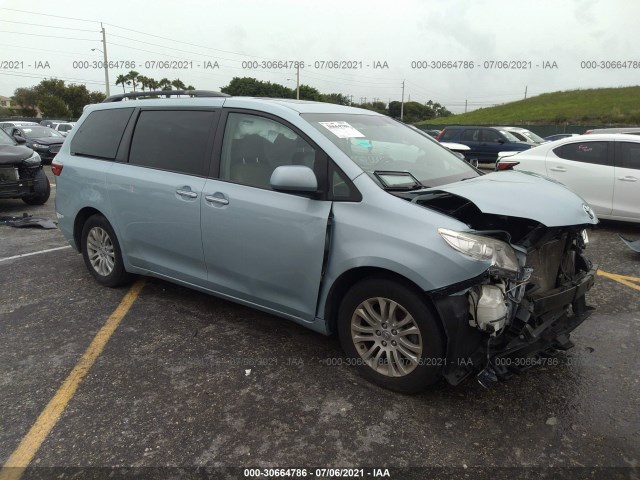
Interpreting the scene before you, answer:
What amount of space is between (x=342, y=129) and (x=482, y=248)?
1341 millimetres

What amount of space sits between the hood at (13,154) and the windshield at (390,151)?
690 cm

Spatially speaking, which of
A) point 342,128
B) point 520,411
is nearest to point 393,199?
point 342,128

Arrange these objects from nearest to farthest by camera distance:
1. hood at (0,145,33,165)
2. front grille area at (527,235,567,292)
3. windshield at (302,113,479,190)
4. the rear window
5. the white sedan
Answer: front grille area at (527,235,567,292) → windshield at (302,113,479,190) → the white sedan → hood at (0,145,33,165) → the rear window

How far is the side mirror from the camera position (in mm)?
2930

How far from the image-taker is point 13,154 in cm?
812

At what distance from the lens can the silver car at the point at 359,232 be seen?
264cm

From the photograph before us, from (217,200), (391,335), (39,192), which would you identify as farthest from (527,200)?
(39,192)

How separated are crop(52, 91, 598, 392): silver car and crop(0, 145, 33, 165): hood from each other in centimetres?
500

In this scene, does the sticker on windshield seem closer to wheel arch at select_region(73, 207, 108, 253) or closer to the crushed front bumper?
the crushed front bumper

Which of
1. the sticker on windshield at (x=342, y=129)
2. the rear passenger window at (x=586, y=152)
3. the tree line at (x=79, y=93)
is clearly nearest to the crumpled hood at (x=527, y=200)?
the sticker on windshield at (x=342, y=129)

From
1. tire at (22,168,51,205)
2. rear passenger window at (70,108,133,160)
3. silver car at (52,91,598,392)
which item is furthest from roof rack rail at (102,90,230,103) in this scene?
tire at (22,168,51,205)

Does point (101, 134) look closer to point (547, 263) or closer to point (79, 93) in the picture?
point (547, 263)

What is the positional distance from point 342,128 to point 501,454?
7.35 ft

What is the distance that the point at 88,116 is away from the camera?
4.79m
